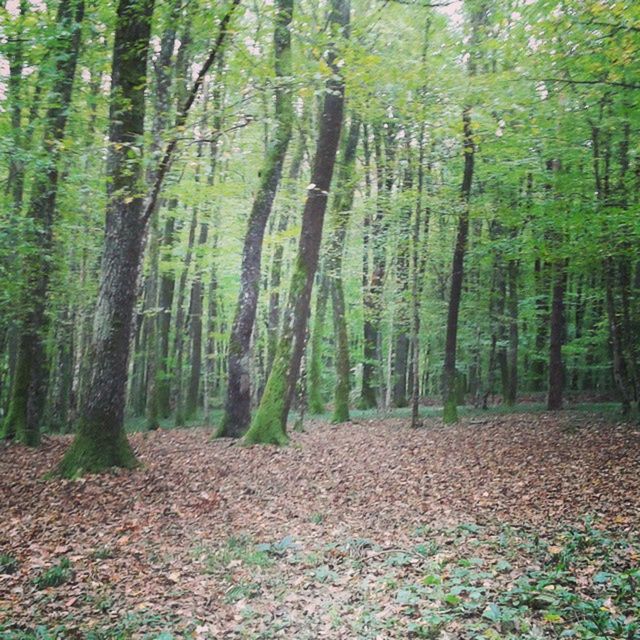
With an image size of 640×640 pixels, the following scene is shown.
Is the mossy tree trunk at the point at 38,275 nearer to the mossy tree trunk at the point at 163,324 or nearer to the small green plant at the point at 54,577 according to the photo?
the mossy tree trunk at the point at 163,324

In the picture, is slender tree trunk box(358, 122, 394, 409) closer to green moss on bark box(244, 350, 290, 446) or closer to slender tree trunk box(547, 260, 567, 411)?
slender tree trunk box(547, 260, 567, 411)

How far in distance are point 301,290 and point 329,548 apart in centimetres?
726

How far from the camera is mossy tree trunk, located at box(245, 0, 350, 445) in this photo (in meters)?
12.5

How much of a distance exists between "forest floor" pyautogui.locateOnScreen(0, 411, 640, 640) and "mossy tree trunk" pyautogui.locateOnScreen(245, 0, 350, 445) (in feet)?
5.64

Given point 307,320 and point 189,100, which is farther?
point 307,320

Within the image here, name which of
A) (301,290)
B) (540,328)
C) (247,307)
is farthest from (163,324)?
(540,328)

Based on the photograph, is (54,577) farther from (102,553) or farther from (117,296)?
(117,296)

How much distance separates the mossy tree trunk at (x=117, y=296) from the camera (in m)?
8.76

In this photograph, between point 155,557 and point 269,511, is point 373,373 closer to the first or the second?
point 269,511

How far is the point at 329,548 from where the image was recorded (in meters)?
6.25

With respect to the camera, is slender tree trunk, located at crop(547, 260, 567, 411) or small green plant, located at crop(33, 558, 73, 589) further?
slender tree trunk, located at crop(547, 260, 567, 411)

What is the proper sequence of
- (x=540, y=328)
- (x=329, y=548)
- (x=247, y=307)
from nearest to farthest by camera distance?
1. (x=329, y=548)
2. (x=247, y=307)
3. (x=540, y=328)

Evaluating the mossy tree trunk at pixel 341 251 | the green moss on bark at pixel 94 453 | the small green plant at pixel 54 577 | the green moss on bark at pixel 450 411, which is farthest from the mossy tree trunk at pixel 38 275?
the green moss on bark at pixel 450 411

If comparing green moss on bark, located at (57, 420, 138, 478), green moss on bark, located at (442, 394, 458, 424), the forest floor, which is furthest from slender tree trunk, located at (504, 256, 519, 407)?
green moss on bark, located at (57, 420, 138, 478)
